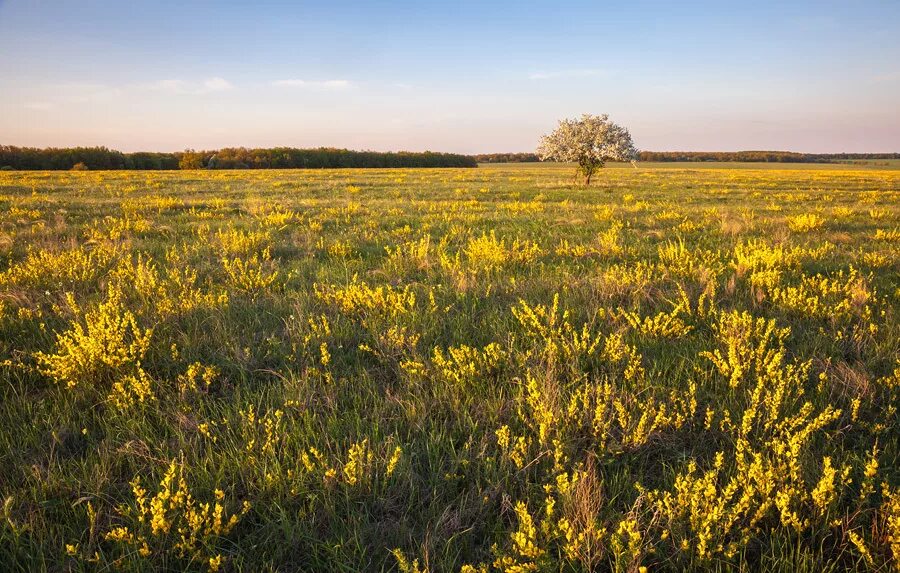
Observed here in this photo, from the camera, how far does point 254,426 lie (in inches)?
92.4

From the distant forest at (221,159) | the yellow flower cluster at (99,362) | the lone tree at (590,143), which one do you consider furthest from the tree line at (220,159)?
the yellow flower cluster at (99,362)

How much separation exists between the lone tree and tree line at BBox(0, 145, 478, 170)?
189ft

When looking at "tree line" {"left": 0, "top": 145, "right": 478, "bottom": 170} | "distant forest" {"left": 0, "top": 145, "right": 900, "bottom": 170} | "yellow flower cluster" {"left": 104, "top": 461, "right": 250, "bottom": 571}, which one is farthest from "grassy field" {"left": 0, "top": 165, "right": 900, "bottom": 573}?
"tree line" {"left": 0, "top": 145, "right": 478, "bottom": 170}

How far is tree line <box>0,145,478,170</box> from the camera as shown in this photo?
56.2 m

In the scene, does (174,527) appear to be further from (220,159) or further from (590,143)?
(220,159)

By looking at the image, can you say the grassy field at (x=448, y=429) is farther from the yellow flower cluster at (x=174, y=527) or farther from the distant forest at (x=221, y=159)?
the distant forest at (x=221, y=159)

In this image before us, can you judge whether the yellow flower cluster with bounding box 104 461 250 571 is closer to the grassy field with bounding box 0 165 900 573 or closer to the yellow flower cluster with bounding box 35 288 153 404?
the grassy field with bounding box 0 165 900 573

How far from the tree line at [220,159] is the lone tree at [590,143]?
189 feet

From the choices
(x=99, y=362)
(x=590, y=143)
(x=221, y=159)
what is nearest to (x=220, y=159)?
(x=221, y=159)

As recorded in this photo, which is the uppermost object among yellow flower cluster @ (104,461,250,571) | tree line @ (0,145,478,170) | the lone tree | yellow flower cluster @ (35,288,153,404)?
tree line @ (0,145,478,170)

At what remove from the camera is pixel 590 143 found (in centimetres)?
2419

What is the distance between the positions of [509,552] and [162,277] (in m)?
5.38

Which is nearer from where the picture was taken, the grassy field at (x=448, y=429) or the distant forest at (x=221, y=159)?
the grassy field at (x=448, y=429)

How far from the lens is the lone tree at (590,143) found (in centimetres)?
2406
